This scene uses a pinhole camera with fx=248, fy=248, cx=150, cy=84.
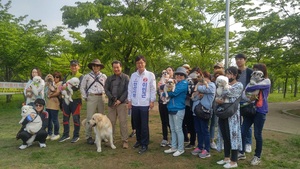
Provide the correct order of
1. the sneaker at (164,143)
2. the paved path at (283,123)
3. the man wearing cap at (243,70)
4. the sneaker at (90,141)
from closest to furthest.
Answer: the man wearing cap at (243,70) < the sneaker at (164,143) < the sneaker at (90,141) < the paved path at (283,123)

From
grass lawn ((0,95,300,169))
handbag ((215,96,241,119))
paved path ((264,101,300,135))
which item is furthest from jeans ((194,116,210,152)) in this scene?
paved path ((264,101,300,135))

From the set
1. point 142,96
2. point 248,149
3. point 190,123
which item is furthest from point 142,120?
point 248,149

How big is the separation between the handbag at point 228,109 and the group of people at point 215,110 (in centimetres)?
5

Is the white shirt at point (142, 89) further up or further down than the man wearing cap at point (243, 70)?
further down

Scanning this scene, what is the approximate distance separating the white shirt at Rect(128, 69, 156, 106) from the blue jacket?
49 cm

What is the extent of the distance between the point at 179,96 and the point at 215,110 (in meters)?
0.78

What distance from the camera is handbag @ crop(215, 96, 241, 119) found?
4129 mm

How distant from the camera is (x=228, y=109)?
413 cm

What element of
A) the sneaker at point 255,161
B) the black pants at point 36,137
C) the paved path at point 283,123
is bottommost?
the paved path at point 283,123

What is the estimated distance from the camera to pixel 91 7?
9258mm

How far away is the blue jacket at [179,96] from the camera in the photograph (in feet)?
15.7

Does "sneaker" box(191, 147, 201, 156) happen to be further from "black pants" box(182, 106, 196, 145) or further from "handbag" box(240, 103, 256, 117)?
"handbag" box(240, 103, 256, 117)

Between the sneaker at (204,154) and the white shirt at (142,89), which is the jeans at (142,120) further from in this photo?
the sneaker at (204,154)

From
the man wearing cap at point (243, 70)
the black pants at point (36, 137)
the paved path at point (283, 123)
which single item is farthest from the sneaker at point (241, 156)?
the black pants at point (36, 137)
